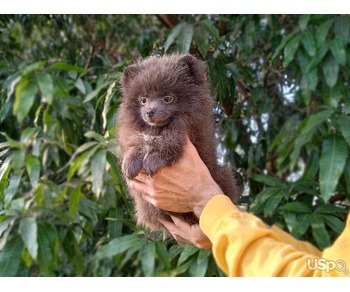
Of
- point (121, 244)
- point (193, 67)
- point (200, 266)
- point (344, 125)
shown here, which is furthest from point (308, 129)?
point (121, 244)

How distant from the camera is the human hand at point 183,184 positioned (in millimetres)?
1038

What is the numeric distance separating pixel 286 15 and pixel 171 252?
709 millimetres

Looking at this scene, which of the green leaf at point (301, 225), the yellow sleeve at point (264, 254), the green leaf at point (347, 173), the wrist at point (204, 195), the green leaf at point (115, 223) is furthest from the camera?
the green leaf at point (115, 223)

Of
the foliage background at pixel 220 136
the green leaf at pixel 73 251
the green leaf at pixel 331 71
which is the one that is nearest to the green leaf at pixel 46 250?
the foliage background at pixel 220 136

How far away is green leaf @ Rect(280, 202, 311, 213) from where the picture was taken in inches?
48.4

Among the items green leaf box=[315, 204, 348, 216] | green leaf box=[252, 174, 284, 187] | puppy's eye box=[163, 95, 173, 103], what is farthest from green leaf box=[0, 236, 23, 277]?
green leaf box=[315, 204, 348, 216]

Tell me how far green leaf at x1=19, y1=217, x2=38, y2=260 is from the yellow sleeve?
0.54m

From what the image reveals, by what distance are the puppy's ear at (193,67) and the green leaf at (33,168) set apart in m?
0.51

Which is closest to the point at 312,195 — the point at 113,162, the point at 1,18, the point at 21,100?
the point at 113,162

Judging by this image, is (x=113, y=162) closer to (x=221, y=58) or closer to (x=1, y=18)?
(x=221, y=58)

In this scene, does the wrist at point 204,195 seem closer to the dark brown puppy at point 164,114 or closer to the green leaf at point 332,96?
the dark brown puppy at point 164,114

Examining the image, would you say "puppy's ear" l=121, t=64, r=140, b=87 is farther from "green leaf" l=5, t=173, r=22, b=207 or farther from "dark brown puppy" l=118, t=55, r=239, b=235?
"green leaf" l=5, t=173, r=22, b=207

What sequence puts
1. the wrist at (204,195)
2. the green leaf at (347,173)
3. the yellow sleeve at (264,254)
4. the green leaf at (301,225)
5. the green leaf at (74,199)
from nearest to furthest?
1. the yellow sleeve at (264,254)
2. the wrist at (204,195)
3. the green leaf at (301,225)
4. the green leaf at (347,173)
5. the green leaf at (74,199)

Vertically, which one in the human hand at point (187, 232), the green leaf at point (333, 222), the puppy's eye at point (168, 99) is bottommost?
the human hand at point (187, 232)
